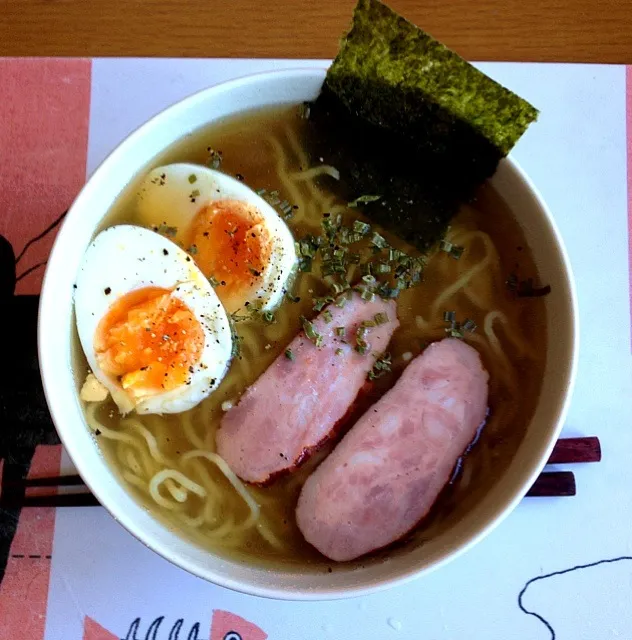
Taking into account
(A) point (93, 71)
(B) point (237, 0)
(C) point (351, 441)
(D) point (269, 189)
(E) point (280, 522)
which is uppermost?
(B) point (237, 0)

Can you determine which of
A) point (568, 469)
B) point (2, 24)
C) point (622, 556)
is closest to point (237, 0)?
point (2, 24)

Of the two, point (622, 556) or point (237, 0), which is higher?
point (237, 0)

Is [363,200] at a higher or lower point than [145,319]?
higher

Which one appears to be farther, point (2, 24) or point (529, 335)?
point (2, 24)

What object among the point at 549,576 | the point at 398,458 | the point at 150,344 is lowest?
the point at 549,576

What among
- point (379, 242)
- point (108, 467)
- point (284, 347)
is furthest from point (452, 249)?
point (108, 467)

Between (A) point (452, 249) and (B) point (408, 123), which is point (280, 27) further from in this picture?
(A) point (452, 249)

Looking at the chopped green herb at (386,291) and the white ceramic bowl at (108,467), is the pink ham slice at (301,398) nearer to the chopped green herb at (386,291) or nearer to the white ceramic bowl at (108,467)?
the chopped green herb at (386,291)

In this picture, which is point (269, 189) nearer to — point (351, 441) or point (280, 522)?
point (351, 441)
